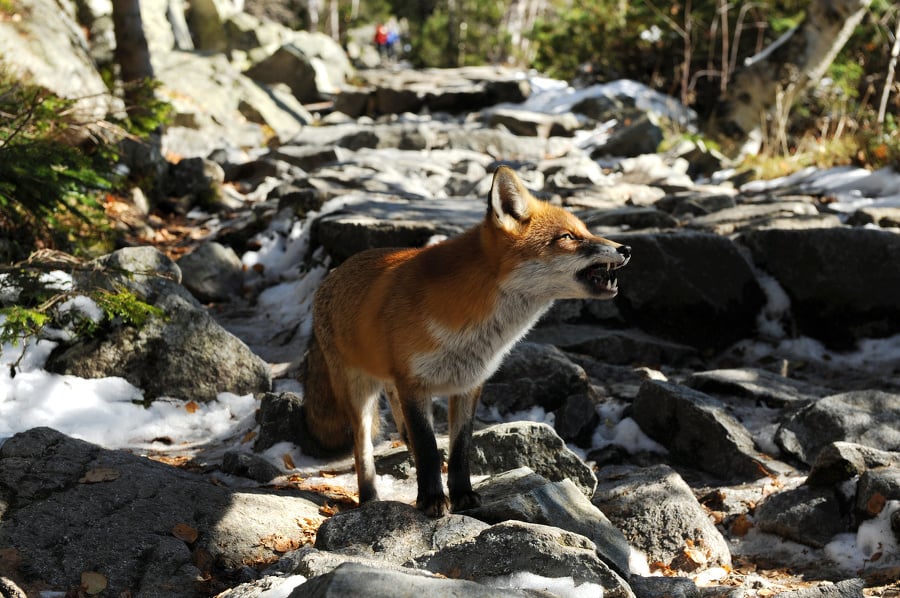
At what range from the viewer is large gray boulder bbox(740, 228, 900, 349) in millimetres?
7359

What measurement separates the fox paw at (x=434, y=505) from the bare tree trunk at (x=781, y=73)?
11.5m

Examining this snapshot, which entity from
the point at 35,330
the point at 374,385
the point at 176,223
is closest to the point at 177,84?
the point at 176,223

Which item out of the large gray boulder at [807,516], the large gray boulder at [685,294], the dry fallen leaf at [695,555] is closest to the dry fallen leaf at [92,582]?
the dry fallen leaf at [695,555]

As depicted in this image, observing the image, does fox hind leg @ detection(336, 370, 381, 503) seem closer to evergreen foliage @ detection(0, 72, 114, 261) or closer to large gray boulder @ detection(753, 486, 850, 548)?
large gray boulder @ detection(753, 486, 850, 548)

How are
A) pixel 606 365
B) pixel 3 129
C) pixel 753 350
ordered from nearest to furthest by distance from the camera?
pixel 3 129 → pixel 606 365 → pixel 753 350

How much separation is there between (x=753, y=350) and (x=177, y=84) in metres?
14.8

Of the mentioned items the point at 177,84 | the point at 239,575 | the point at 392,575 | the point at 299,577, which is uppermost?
the point at 177,84

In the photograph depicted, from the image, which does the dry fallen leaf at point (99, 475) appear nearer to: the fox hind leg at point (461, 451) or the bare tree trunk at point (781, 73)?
the fox hind leg at point (461, 451)

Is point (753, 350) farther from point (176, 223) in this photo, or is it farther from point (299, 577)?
point (176, 223)

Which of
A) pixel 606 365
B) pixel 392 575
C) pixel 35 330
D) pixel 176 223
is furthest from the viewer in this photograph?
pixel 176 223

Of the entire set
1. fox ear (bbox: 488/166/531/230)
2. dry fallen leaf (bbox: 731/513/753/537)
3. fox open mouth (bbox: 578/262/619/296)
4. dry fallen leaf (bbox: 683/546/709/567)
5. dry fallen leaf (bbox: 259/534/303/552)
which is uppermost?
fox ear (bbox: 488/166/531/230)

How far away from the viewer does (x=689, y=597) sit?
3475mm

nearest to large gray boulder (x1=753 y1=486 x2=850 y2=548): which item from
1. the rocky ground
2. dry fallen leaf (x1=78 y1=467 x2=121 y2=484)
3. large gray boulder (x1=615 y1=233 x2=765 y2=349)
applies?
the rocky ground

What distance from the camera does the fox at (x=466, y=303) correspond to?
3.94 m
